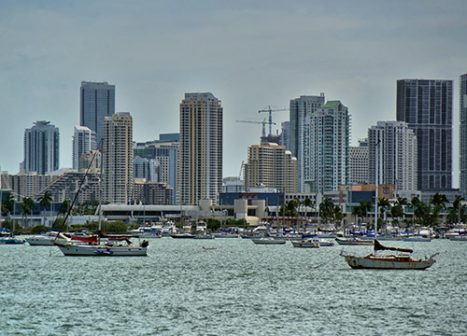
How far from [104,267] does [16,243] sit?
78332 mm

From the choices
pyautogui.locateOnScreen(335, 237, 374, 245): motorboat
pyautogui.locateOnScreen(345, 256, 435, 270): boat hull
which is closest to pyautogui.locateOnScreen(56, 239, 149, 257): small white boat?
pyautogui.locateOnScreen(345, 256, 435, 270): boat hull

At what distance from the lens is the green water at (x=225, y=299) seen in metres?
62.9

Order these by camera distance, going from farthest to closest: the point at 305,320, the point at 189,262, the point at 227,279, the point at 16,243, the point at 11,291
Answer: the point at 16,243, the point at 189,262, the point at 227,279, the point at 11,291, the point at 305,320

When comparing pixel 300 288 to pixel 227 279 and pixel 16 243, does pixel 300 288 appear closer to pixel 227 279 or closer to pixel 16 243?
pixel 227 279

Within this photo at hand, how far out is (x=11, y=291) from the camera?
275ft

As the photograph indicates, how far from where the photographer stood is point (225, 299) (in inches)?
3081

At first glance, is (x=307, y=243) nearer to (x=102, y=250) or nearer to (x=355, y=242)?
(x=355, y=242)

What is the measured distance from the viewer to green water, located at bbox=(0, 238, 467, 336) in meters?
62.9

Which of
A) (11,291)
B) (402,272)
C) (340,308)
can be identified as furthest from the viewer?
(402,272)

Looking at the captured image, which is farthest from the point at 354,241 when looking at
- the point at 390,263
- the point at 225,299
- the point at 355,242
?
the point at 225,299

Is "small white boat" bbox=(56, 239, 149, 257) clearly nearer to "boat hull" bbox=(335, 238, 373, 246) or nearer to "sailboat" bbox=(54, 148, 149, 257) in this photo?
"sailboat" bbox=(54, 148, 149, 257)

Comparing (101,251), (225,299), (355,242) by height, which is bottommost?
(355,242)

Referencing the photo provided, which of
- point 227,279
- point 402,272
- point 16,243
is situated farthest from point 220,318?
point 16,243

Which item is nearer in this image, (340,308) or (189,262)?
(340,308)
